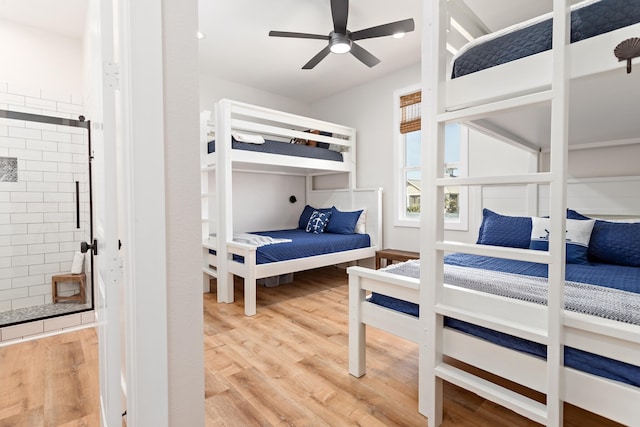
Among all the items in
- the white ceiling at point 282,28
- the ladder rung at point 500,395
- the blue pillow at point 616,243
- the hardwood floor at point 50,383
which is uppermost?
the white ceiling at point 282,28

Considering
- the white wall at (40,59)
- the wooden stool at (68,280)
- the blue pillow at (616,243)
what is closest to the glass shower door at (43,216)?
the wooden stool at (68,280)

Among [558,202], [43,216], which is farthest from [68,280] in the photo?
[558,202]

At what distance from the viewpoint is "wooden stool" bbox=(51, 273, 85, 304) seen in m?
2.51

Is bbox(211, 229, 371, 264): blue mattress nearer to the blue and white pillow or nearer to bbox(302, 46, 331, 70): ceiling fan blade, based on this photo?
bbox(302, 46, 331, 70): ceiling fan blade

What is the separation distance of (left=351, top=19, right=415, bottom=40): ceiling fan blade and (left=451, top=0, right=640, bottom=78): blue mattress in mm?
1239

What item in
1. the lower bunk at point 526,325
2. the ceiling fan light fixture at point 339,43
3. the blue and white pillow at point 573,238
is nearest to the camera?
the lower bunk at point 526,325

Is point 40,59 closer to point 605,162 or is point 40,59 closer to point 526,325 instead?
point 526,325

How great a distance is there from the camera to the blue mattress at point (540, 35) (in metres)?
0.93

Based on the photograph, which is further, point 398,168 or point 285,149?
point 398,168

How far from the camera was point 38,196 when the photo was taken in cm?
243

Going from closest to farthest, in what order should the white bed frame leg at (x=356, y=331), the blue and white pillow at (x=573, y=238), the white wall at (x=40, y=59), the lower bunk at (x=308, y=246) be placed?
the white bed frame leg at (x=356, y=331) → the blue and white pillow at (x=573, y=238) → the white wall at (x=40, y=59) → the lower bunk at (x=308, y=246)

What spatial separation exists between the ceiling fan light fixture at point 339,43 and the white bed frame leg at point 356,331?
199cm

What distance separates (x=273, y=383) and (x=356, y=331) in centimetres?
54

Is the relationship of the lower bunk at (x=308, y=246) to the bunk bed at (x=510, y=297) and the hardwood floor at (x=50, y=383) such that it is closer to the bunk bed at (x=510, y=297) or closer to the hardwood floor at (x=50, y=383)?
the hardwood floor at (x=50, y=383)
